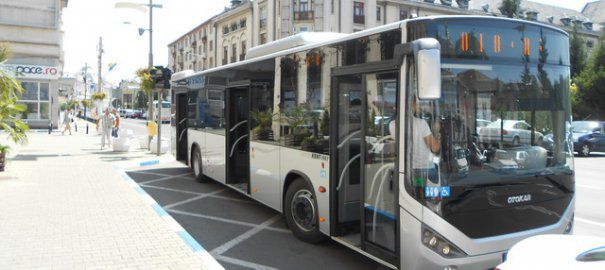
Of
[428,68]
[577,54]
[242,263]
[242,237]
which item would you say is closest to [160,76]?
[242,237]

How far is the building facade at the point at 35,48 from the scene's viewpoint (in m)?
32.7

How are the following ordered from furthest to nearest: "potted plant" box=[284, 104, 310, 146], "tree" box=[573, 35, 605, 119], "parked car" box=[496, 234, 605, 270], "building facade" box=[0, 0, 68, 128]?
"tree" box=[573, 35, 605, 119], "building facade" box=[0, 0, 68, 128], "potted plant" box=[284, 104, 310, 146], "parked car" box=[496, 234, 605, 270]

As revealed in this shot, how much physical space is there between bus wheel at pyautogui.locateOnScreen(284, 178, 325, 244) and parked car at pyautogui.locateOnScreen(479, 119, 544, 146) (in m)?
2.33

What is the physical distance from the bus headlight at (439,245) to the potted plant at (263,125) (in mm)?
3496

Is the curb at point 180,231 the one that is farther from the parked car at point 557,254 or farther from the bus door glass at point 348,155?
the parked car at point 557,254

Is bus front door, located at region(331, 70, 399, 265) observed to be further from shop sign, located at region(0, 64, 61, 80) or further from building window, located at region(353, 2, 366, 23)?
building window, located at region(353, 2, 366, 23)

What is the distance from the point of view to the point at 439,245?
4230 millimetres

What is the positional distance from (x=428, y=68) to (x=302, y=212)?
10.5ft

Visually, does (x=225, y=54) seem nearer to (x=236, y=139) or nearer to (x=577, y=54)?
(x=577, y=54)

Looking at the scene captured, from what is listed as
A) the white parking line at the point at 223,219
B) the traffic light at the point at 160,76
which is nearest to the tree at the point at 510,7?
the traffic light at the point at 160,76

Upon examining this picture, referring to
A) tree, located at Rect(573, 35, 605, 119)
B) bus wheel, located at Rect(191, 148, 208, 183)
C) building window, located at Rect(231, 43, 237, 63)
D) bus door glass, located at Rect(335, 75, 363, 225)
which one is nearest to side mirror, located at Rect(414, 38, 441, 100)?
bus door glass, located at Rect(335, 75, 363, 225)

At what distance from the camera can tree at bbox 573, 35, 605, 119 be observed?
39.4 metres

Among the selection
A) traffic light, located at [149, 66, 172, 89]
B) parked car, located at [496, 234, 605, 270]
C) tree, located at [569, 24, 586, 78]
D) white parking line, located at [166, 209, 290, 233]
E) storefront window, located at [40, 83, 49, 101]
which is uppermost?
tree, located at [569, 24, 586, 78]

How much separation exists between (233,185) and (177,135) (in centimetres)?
442
